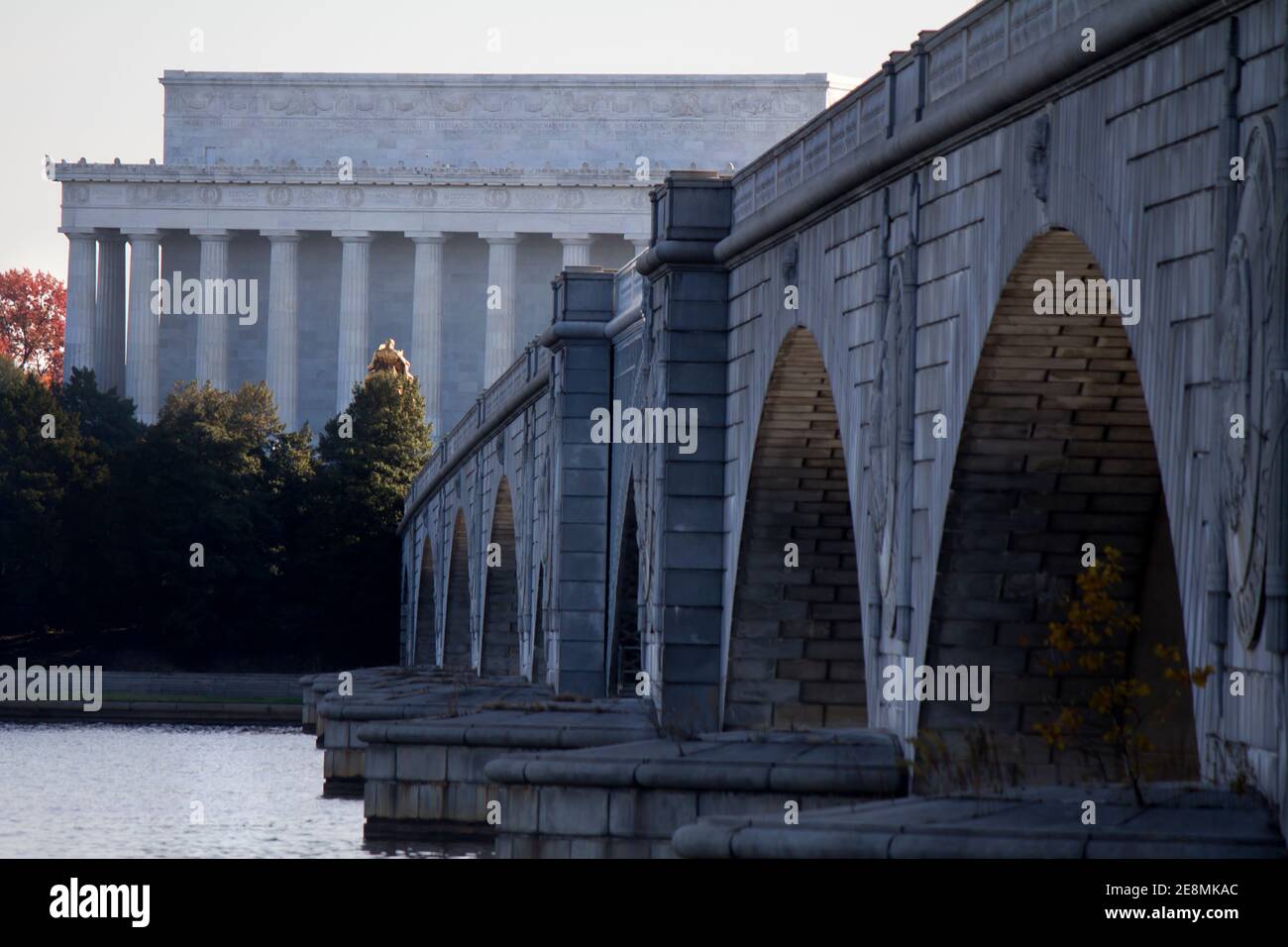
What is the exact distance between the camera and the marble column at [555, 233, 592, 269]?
136 m

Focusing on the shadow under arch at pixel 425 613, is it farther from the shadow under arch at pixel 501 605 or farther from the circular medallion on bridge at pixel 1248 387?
the circular medallion on bridge at pixel 1248 387

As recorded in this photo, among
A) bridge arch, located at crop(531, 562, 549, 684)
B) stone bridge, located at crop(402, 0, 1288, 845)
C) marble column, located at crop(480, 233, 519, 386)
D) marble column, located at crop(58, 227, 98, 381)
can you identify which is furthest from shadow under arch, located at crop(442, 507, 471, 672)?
marble column, located at crop(58, 227, 98, 381)

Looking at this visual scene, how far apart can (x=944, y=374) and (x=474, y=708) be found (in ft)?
54.6

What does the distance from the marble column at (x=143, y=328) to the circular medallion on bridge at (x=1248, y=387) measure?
12479cm

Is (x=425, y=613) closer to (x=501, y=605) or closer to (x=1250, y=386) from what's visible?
(x=501, y=605)

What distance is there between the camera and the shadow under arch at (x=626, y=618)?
40.2 meters

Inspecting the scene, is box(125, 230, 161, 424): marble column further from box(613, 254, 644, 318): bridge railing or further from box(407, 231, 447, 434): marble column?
box(613, 254, 644, 318): bridge railing

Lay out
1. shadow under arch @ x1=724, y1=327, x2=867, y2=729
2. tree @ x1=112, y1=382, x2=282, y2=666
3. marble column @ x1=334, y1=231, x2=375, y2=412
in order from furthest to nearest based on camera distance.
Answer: marble column @ x1=334, y1=231, x2=375, y2=412 → tree @ x1=112, y1=382, x2=282, y2=666 → shadow under arch @ x1=724, y1=327, x2=867, y2=729

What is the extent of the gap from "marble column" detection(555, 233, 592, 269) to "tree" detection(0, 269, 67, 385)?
40.4 m

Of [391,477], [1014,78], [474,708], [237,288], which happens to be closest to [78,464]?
[391,477]

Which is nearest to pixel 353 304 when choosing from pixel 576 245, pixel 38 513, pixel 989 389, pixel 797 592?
pixel 576 245

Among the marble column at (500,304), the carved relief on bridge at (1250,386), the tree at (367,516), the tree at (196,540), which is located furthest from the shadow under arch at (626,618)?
the marble column at (500,304)

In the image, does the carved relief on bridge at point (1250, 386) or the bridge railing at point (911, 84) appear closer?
the carved relief on bridge at point (1250, 386)

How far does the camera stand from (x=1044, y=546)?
2166 centimetres
